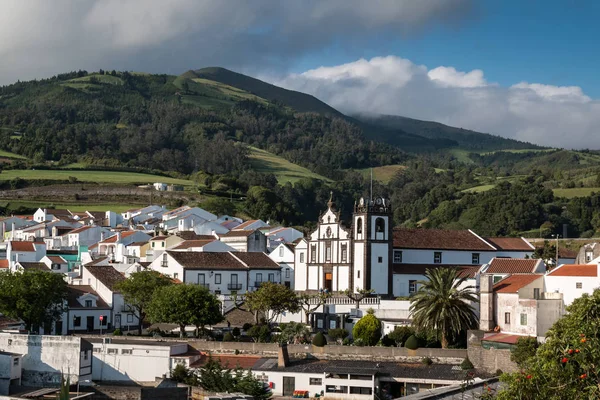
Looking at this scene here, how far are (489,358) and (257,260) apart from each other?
28463 millimetres

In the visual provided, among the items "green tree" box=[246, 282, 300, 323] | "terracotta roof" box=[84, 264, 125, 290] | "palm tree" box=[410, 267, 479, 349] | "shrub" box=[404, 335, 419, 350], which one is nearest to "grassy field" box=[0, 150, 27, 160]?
"terracotta roof" box=[84, 264, 125, 290]

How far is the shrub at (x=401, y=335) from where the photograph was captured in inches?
2288

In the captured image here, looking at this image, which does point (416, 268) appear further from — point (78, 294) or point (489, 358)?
point (78, 294)

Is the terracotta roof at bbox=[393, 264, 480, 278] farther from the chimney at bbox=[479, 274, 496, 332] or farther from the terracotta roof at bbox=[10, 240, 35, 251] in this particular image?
the terracotta roof at bbox=[10, 240, 35, 251]

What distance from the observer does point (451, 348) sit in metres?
56.3

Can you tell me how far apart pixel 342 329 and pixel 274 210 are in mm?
72093

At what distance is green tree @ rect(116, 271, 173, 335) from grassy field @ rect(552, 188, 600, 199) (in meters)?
84.7

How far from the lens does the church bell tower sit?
7062 centimetres

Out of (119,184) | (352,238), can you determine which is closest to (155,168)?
(119,184)

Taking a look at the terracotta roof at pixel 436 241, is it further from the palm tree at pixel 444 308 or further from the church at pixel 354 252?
the palm tree at pixel 444 308

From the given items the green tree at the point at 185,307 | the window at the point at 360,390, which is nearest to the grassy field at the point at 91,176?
the green tree at the point at 185,307

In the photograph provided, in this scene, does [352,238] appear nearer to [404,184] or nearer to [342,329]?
[342,329]

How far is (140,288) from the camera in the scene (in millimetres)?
67125

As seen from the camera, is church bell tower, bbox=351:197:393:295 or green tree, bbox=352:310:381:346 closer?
green tree, bbox=352:310:381:346
